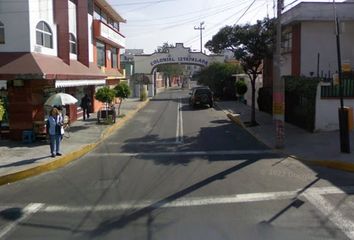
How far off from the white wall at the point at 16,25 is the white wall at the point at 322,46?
1476 centimetres

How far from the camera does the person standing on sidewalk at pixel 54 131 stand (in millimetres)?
16000

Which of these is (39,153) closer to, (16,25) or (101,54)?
(16,25)

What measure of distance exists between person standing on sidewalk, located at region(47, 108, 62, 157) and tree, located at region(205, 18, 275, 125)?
11727 mm

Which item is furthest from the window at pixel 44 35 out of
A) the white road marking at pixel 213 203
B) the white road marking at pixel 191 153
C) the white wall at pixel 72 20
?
the white road marking at pixel 213 203

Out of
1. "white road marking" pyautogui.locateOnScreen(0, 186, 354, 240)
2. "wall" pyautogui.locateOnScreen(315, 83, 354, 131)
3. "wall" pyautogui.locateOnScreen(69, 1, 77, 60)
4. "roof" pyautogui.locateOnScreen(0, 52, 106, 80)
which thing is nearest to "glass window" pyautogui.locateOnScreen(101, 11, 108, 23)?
"wall" pyautogui.locateOnScreen(69, 1, 77, 60)

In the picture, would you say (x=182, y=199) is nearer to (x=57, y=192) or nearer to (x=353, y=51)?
(x=57, y=192)

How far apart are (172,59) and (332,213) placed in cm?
5892

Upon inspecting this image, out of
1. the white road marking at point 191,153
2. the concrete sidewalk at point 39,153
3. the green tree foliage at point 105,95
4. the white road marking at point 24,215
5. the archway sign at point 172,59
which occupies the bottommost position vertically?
the white road marking at point 24,215

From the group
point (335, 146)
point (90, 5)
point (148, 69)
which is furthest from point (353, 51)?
point (148, 69)

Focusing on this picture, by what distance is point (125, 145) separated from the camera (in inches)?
792

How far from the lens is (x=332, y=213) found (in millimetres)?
9359

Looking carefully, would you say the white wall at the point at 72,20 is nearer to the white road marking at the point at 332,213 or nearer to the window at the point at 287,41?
the window at the point at 287,41

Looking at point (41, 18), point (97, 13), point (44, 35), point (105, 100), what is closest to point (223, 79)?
point (97, 13)

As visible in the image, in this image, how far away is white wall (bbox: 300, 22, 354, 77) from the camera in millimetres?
26969
